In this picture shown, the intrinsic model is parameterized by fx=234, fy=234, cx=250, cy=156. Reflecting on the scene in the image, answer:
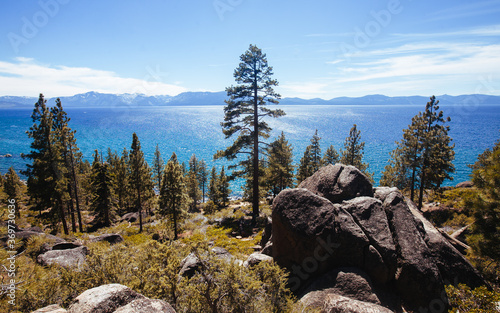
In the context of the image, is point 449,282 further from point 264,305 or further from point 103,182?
point 103,182

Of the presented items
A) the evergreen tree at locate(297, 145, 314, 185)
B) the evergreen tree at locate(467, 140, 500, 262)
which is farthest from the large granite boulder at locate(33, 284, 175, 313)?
the evergreen tree at locate(297, 145, 314, 185)

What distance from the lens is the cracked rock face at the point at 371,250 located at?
10219mm

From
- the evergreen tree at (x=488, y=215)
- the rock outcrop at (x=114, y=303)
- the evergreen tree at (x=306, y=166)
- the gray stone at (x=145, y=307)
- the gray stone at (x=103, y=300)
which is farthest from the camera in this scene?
the evergreen tree at (x=306, y=166)

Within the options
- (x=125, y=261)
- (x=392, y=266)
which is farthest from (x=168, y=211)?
(x=392, y=266)

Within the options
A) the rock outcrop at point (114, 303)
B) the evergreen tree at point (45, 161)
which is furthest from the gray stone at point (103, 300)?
the evergreen tree at point (45, 161)

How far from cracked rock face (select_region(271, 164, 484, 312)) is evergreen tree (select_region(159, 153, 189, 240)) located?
571 inches

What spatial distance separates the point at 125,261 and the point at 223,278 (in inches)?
192

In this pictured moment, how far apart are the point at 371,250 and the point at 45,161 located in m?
29.1

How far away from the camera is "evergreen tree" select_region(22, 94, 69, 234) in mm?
23000

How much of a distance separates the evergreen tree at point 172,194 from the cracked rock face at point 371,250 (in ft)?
47.6

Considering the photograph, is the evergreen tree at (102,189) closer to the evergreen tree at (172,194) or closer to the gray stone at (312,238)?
the evergreen tree at (172,194)

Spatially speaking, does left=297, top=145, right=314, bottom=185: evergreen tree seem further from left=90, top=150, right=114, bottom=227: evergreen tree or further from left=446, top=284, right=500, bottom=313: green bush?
left=446, top=284, right=500, bottom=313: green bush

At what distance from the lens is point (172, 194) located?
79.8ft

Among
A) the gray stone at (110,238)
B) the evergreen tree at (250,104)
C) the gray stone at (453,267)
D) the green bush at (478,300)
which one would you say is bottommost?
the gray stone at (110,238)
